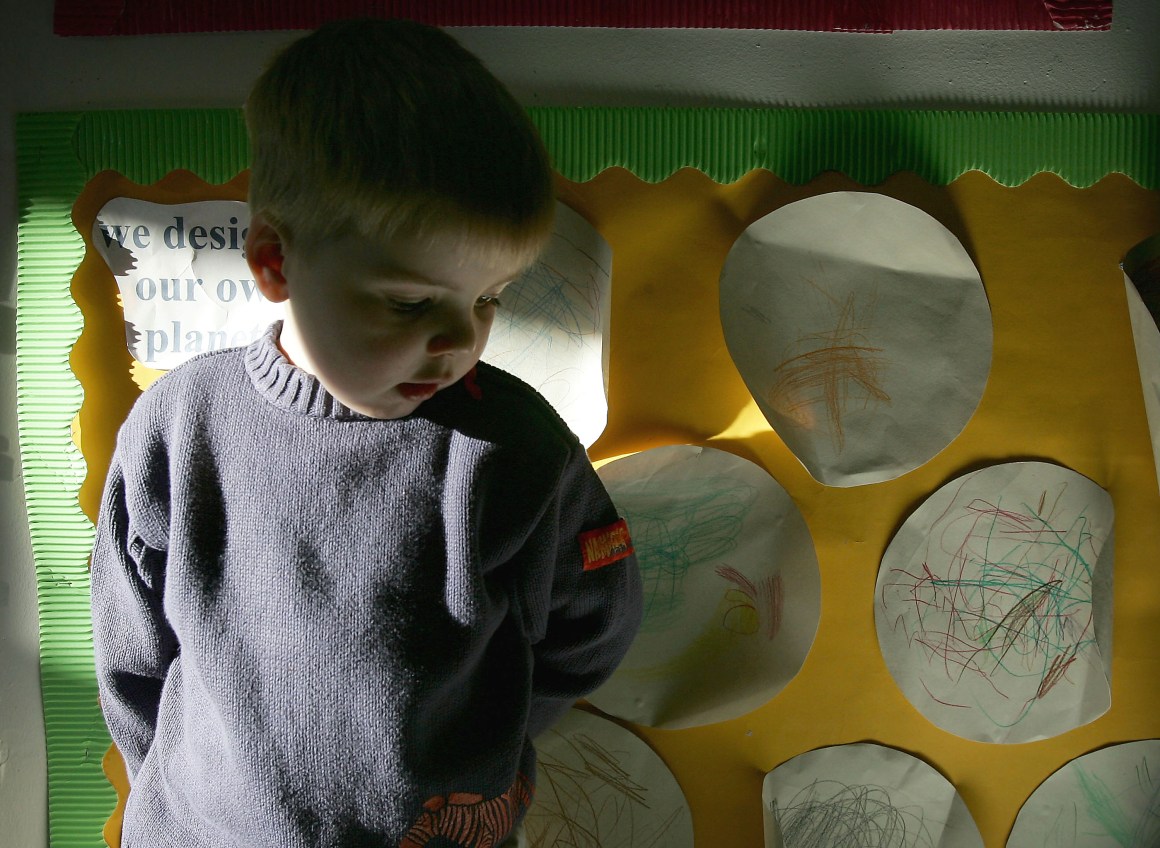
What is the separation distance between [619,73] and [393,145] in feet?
1.57

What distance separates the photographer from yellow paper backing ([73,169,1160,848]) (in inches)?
37.8

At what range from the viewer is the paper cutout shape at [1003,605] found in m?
1.00

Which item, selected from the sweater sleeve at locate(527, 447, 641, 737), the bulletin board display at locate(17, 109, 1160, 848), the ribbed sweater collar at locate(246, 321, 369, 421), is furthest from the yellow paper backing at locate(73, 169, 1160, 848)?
the ribbed sweater collar at locate(246, 321, 369, 421)

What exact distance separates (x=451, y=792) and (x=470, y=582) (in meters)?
0.18

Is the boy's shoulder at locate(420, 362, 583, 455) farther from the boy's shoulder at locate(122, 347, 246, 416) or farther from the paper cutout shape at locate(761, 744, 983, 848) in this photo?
the paper cutout shape at locate(761, 744, 983, 848)

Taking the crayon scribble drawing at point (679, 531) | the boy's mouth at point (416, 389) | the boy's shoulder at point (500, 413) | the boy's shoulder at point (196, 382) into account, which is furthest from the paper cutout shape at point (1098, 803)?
the boy's shoulder at point (196, 382)

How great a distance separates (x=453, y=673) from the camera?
2.29 ft

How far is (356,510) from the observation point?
0.68 meters

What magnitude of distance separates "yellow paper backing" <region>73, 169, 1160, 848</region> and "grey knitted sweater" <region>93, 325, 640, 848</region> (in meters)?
0.26

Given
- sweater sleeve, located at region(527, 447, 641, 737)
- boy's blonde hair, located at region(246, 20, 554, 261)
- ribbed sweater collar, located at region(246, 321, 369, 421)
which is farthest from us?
sweater sleeve, located at region(527, 447, 641, 737)

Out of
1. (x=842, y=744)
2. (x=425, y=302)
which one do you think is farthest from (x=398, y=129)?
(x=842, y=744)

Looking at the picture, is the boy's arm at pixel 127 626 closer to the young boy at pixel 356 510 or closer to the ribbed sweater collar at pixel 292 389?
the young boy at pixel 356 510

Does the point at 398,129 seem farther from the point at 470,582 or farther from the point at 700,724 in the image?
the point at 700,724

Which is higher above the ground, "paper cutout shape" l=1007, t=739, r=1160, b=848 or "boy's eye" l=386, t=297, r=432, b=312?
"boy's eye" l=386, t=297, r=432, b=312
